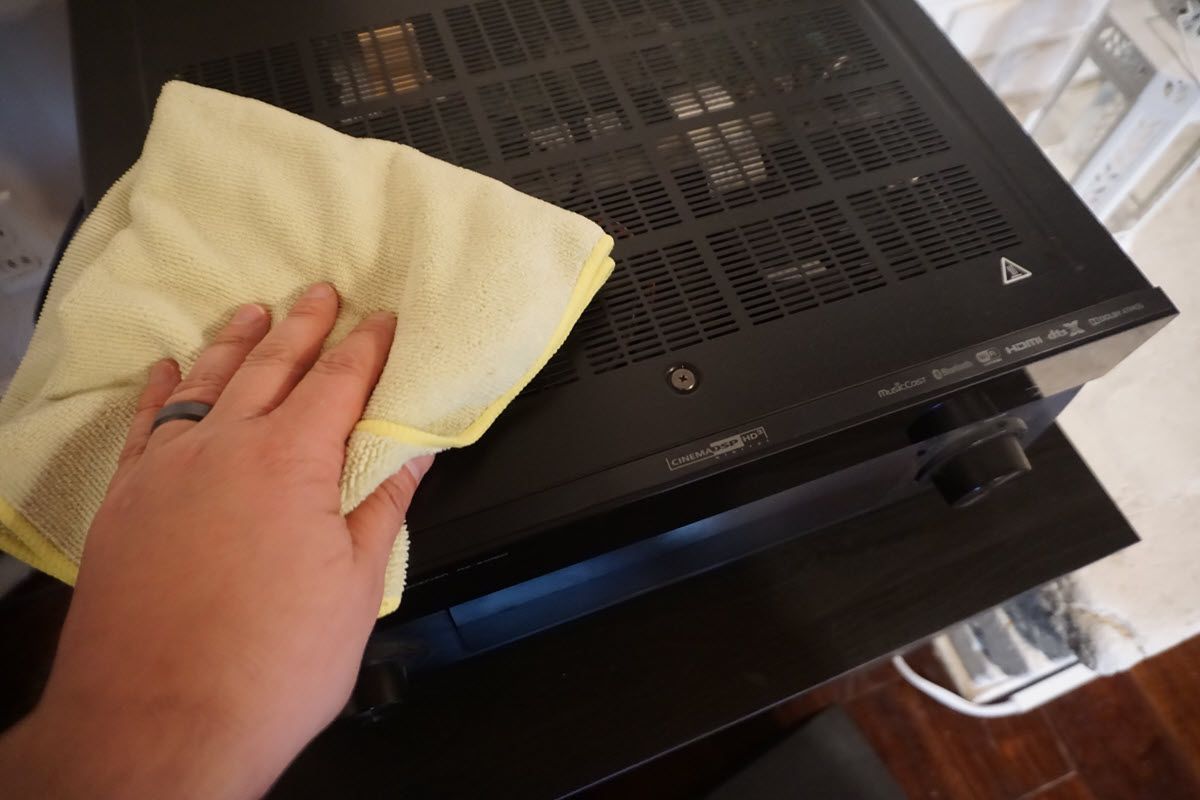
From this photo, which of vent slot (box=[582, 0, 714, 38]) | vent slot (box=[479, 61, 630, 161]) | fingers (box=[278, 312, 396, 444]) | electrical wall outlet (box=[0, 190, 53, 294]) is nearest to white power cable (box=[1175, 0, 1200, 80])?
vent slot (box=[582, 0, 714, 38])

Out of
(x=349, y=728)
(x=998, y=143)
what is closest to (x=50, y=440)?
(x=349, y=728)

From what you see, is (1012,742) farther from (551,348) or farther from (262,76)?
(262,76)

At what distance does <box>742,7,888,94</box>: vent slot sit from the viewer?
1.82 feet

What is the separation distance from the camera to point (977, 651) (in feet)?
3.26

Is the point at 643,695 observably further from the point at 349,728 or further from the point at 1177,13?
the point at 1177,13

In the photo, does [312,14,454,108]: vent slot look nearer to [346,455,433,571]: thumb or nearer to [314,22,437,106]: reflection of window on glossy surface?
[314,22,437,106]: reflection of window on glossy surface

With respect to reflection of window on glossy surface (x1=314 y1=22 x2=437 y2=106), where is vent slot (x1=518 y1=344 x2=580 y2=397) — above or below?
below

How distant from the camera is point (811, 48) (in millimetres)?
567

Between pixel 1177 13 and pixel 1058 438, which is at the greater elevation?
pixel 1177 13

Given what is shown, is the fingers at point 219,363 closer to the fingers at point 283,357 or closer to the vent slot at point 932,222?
the fingers at point 283,357

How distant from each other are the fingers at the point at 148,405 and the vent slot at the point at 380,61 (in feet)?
0.77

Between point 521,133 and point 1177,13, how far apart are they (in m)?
0.80

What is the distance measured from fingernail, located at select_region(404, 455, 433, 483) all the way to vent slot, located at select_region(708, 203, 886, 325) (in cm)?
21

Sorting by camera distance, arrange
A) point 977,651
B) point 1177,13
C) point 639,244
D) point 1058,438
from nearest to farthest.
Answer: point 639,244 → point 1058,438 → point 1177,13 → point 977,651
